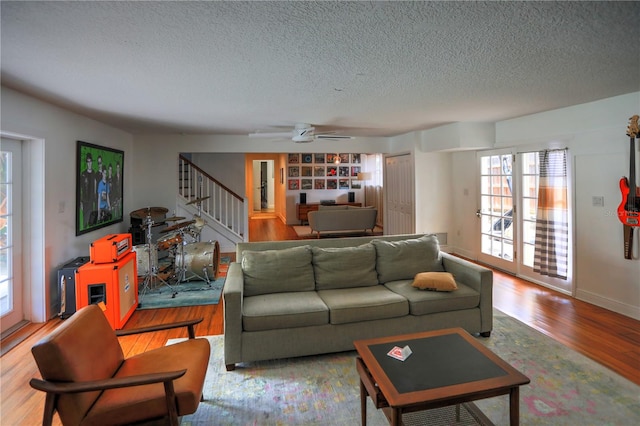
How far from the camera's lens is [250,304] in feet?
9.20

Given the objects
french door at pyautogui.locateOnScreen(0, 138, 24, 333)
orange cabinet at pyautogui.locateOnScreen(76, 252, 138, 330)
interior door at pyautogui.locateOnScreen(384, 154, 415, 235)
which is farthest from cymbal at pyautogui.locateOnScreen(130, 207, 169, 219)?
interior door at pyautogui.locateOnScreen(384, 154, 415, 235)

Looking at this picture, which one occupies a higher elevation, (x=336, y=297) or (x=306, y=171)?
(x=306, y=171)

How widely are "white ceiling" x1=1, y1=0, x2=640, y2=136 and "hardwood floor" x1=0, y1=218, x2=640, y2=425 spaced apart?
233cm

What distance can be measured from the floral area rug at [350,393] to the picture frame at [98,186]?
2.83 meters

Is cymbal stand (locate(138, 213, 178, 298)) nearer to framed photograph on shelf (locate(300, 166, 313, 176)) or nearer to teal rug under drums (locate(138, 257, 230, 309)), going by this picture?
teal rug under drums (locate(138, 257, 230, 309))

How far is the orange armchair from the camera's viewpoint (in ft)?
5.03

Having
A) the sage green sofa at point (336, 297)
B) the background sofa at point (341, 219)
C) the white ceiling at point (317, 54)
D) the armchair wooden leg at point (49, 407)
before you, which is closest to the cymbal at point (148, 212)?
the white ceiling at point (317, 54)

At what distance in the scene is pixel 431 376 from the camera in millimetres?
1819

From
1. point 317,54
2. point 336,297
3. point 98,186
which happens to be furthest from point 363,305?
point 98,186

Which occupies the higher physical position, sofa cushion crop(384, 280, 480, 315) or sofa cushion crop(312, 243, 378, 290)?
sofa cushion crop(312, 243, 378, 290)

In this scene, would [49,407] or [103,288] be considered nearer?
[49,407]

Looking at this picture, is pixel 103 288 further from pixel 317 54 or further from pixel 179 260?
pixel 317 54

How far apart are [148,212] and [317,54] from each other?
4.31m

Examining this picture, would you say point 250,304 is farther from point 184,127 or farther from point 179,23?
point 184,127
